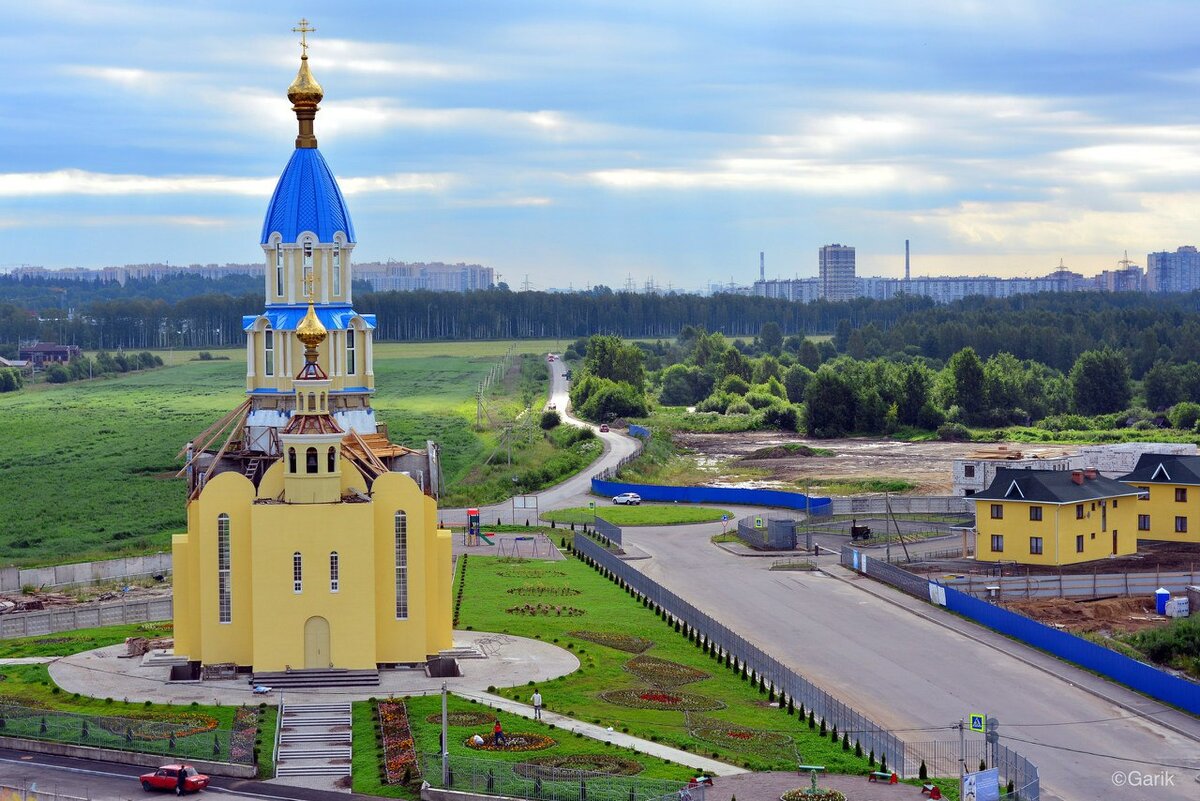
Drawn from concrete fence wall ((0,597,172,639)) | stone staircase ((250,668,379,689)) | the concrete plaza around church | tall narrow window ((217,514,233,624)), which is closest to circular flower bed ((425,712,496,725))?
the concrete plaza around church

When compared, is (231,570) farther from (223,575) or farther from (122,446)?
(122,446)

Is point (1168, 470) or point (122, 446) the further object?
point (122, 446)

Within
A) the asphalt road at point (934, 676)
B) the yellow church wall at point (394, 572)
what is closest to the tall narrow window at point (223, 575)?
the yellow church wall at point (394, 572)

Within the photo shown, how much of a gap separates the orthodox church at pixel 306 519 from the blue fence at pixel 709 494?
4158 cm

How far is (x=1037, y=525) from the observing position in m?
65.9

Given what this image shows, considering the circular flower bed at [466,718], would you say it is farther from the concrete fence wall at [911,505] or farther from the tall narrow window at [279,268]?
the concrete fence wall at [911,505]

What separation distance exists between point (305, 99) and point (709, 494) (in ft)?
156

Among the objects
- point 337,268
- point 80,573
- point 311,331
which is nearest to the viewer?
point 311,331

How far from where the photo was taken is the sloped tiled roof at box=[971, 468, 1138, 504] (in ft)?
215

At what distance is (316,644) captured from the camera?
44562 mm

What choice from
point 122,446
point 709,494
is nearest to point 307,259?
point 709,494

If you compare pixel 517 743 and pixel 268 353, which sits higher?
pixel 268 353

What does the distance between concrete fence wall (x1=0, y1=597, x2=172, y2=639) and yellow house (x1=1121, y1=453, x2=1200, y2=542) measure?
138 ft

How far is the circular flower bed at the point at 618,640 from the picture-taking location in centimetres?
5019
